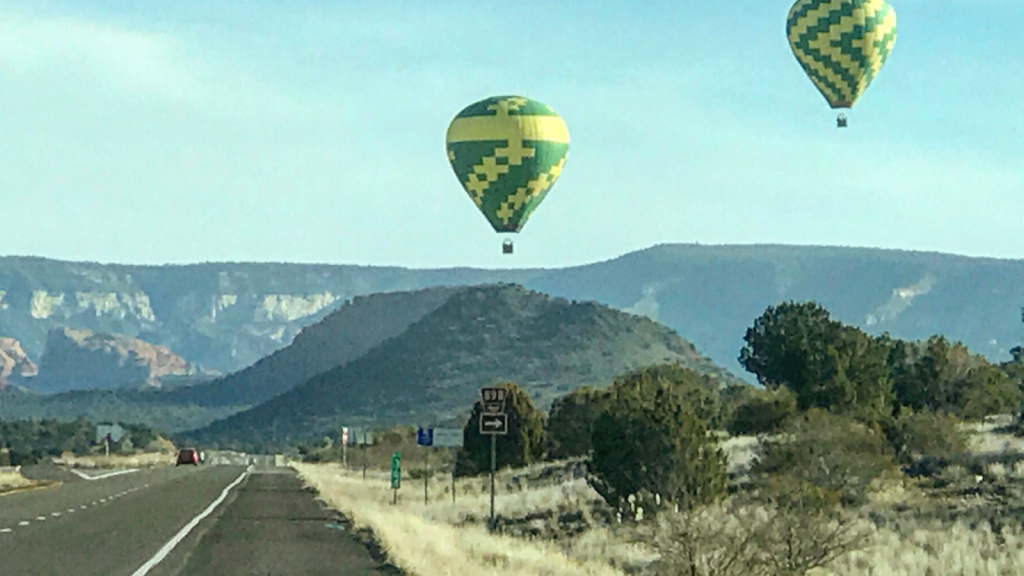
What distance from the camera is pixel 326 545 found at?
31.4 meters

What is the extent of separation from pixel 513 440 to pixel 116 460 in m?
56.7

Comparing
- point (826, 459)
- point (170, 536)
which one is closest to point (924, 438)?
point (826, 459)

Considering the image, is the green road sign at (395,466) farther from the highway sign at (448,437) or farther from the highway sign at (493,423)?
the highway sign at (493,423)

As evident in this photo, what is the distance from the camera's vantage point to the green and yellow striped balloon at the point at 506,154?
5478cm

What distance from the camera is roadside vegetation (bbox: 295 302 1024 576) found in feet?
94.0

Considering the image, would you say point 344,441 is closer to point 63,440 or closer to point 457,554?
point 457,554

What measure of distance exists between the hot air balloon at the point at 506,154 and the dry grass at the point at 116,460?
65.7 metres

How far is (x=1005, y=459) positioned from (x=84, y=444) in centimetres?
11798

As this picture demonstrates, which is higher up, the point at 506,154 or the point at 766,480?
the point at 506,154

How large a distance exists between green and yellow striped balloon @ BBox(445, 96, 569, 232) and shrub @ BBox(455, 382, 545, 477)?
1071 inches

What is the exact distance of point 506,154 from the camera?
54.8 metres

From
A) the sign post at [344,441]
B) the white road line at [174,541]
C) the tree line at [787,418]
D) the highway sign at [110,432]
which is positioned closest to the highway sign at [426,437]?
the white road line at [174,541]

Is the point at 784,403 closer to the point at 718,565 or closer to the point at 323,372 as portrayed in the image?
the point at 718,565

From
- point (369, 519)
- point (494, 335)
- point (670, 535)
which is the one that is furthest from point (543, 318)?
point (670, 535)
